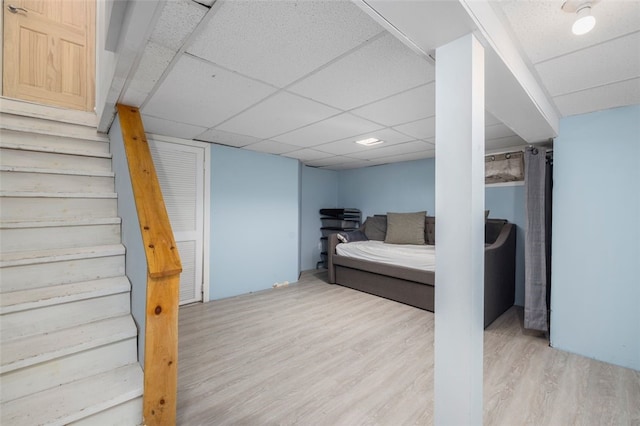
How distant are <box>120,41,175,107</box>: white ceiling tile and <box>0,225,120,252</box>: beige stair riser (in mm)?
905

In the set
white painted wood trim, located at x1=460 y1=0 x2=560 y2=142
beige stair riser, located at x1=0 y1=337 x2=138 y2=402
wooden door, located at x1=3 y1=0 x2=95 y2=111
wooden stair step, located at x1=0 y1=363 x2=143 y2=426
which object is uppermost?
wooden door, located at x1=3 y1=0 x2=95 y2=111

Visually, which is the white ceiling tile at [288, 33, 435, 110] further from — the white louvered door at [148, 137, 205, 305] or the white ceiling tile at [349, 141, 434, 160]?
the white louvered door at [148, 137, 205, 305]

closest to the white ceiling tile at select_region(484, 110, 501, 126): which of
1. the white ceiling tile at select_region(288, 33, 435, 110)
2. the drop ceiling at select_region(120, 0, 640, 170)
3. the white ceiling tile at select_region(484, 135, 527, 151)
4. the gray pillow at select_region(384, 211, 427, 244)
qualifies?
the drop ceiling at select_region(120, 0, 640, 170)

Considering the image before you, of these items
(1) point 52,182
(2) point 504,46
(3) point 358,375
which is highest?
(2) point 504,46

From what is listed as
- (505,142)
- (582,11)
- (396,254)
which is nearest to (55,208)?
(582,11)

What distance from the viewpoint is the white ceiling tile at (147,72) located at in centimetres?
132

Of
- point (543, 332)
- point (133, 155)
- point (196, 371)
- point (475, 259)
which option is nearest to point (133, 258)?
point (133, 155)

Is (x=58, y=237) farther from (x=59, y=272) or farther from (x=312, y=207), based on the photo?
(x=312, y=207)

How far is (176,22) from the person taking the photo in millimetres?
1146

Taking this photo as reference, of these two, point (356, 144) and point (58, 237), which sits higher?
point (356, 144)

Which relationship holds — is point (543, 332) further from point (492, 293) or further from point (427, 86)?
point (427, 86)

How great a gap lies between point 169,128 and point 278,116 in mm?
1327

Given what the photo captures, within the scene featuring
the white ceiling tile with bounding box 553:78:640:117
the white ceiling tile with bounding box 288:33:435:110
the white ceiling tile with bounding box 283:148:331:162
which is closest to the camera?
the white ceiling tile with bounding box 288:33:435:110

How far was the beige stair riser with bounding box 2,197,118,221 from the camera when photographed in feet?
5.26
